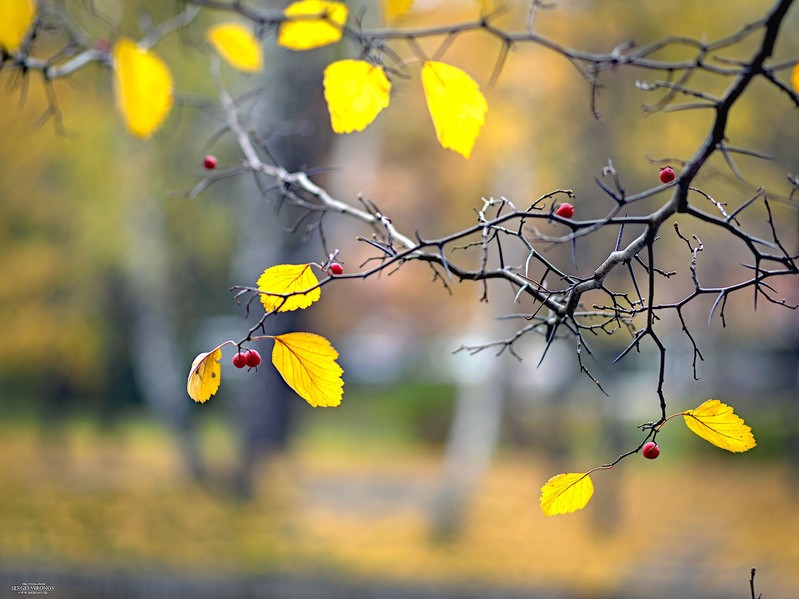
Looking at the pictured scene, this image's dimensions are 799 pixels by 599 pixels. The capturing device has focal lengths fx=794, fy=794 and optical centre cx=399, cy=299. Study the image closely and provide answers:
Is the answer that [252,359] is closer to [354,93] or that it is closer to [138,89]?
[354,93]

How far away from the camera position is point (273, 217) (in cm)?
663

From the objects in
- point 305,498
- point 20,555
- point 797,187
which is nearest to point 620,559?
point 305,498

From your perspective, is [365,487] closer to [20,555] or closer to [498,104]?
[20,555]

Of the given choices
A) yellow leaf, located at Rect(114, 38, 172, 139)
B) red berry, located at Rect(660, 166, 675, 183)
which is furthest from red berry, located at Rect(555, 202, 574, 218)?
yellow leaf, located at Rect(114, 38, 172, 139)

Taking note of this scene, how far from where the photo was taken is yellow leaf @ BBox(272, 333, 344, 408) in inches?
28.8

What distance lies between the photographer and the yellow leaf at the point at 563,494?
2.58 ft

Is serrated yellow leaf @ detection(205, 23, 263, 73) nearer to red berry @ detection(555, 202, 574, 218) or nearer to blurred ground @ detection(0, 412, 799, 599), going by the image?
red berry @ detection(555, 202, 574, 218)

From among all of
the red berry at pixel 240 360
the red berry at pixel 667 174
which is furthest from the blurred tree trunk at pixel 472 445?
the red berry at pixel 240 360

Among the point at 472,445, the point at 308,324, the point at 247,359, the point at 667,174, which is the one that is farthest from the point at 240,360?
the point at 308,324

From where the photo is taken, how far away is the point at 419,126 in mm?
8102

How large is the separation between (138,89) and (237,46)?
74 cm

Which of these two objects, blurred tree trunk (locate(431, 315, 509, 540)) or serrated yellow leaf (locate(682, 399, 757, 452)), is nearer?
serrated yellow leaf (locate(682, 399, 757, 452))

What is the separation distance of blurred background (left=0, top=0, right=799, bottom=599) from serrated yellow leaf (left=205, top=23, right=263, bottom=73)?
2.83 meters

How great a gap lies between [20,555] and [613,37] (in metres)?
5.53
